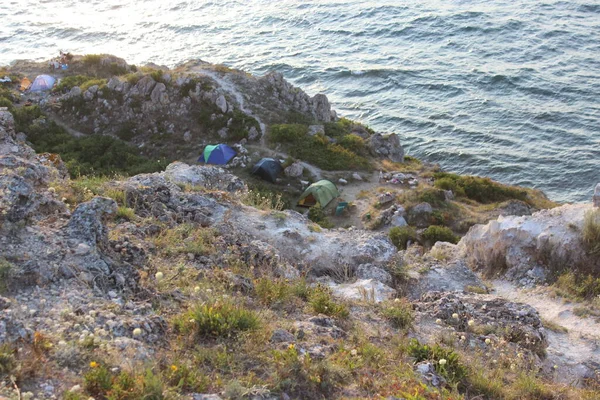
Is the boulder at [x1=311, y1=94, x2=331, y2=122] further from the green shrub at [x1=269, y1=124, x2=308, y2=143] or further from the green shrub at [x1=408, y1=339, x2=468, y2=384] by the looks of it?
the green shrub at [x1=408, y1=339, x2=468, y2=384]

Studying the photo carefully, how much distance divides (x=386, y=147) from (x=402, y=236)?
14.1 meters

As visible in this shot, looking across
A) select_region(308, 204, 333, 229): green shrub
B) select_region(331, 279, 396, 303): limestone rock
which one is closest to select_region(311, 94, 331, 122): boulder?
select_region(308, 204, 333, 229): green shrub

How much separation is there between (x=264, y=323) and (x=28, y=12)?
84675 millimetres

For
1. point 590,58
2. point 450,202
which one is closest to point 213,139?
point 450,202

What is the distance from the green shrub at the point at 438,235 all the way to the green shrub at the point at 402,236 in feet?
1.77

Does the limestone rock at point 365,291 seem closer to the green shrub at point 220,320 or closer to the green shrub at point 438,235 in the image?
the green shrub at point 220,320

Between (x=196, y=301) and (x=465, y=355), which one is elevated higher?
(x=196, y=301)

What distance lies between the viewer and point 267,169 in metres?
32.4

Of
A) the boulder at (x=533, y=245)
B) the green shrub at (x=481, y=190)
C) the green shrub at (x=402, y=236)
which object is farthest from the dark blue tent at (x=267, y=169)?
the boulder at (x=533, y=245)

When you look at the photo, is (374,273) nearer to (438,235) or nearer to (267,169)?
(438,235)

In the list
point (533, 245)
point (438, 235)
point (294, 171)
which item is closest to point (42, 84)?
point (294, 171)

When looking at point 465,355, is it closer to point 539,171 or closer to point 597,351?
point 597,351

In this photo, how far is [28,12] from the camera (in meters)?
78.8

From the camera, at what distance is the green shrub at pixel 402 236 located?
2572cm
